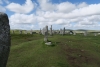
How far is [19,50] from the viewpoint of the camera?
96.5 ft

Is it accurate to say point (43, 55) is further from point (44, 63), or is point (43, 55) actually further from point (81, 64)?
point (81, 64)

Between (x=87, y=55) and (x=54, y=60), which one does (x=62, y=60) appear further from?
(x=87, y=55)

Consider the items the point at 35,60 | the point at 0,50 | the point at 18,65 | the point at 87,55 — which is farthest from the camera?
the point at 87,55

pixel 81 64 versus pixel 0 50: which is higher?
pixel 0 50

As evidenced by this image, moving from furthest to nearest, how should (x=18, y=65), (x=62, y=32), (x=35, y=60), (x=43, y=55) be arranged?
(x=62, y=32)
(x=43, y=55)
(x=35, y=60)
(x=18, y=65)

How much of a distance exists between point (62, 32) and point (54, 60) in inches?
1751

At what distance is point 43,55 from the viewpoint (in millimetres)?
26031

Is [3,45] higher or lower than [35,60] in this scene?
higher

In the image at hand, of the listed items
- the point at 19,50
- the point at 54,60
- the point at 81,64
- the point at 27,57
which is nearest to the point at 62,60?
the point at 54,60

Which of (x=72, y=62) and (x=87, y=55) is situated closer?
(x=72, y=62)

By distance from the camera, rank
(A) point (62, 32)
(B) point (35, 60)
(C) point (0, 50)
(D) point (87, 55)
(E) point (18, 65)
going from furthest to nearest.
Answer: (A) point (62, 32) → (D) point (87, 55) → (B) point (35, 60) → (E) point (18, 65) → (C) point (0, 50)

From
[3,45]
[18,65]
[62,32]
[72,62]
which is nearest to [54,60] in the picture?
[72,62]

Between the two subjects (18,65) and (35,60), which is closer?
(18,65)

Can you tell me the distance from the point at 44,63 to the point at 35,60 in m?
1.69
